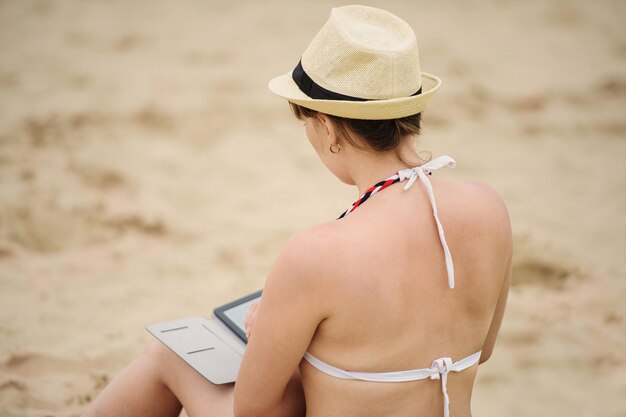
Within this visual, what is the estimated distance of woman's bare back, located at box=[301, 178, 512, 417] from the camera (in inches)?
49.6

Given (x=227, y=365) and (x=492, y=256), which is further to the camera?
(x=227, y=365)

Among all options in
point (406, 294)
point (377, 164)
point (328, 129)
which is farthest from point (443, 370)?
point (328, 129)

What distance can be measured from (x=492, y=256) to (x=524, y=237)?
72.3 inches

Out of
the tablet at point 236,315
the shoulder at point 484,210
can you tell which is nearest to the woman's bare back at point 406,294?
the shoulder at point 484,210

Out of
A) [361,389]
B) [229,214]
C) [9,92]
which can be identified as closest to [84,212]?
[229,214]

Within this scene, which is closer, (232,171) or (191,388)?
(191,388)

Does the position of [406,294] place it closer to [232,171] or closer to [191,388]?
[191,388]

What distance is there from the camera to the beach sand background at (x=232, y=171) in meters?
2.54

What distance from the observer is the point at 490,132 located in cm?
396

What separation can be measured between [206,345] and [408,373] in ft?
1.84

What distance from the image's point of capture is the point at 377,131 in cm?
138

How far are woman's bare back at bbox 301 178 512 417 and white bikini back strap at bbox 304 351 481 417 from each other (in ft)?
0.04

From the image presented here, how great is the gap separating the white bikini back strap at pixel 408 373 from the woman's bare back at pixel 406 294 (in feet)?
0.04

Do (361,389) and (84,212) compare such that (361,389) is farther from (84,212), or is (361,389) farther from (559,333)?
(84,212)
